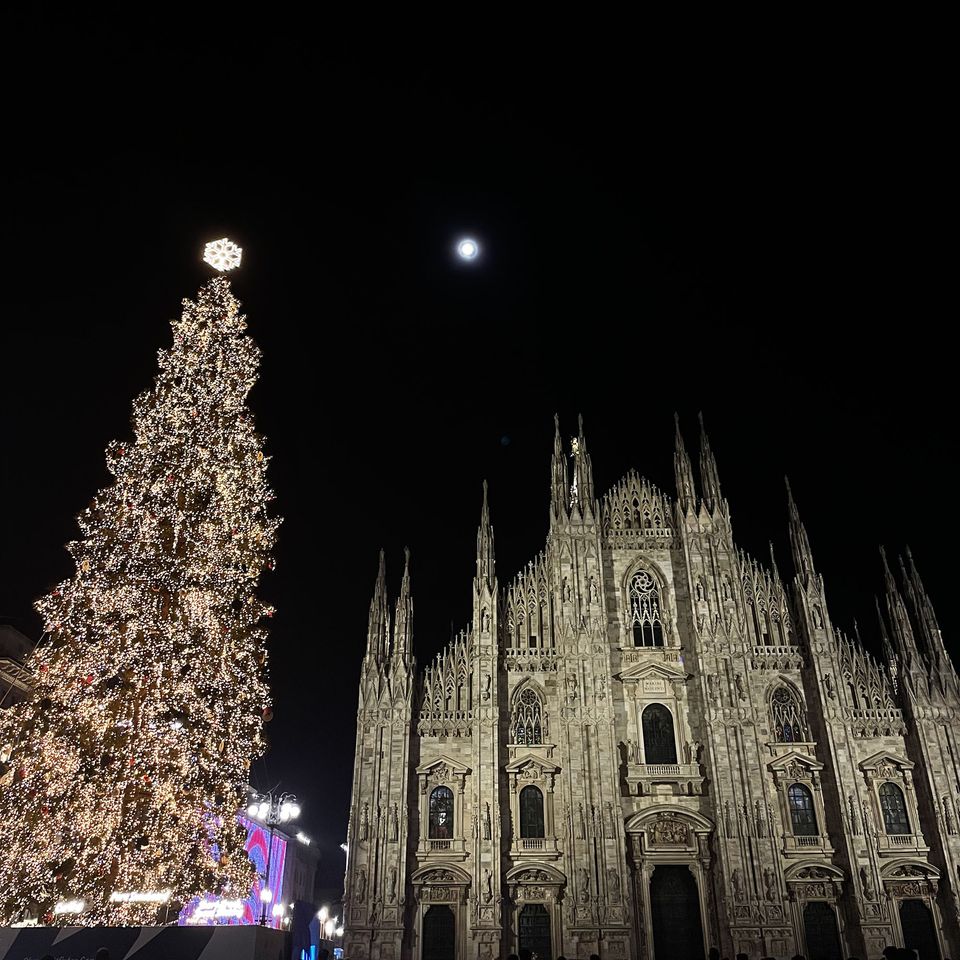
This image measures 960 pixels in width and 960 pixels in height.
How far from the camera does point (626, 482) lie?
37.5 meters

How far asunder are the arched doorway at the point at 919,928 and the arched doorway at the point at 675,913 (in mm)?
7307

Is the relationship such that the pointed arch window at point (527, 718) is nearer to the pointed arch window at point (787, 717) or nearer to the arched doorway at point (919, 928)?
the pointed arch window at point (787, 717)

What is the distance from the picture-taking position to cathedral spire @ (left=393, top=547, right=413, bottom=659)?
32.6 metres

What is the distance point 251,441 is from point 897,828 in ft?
92.1

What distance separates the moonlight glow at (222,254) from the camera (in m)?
19.8

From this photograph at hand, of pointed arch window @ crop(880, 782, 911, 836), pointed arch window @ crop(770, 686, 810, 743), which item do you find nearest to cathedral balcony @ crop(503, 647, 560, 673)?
pointed arch window @ crop(770, 686, 810, 743)

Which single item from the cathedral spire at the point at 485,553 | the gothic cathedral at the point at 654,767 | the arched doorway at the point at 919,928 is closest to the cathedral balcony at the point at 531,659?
the gothic cathedral at the point at 654,767

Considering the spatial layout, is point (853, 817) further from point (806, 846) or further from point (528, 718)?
point (528, 718)

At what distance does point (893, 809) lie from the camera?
30.6 m

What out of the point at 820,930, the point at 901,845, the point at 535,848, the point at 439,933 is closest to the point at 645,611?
the point at 535,848

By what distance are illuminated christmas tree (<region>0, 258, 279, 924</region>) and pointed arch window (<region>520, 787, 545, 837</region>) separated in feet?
49.7

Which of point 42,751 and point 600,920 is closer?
point 42,751

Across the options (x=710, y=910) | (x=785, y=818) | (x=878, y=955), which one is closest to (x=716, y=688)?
(x=785, y=818)

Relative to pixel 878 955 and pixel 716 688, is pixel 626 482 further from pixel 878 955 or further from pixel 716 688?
pixel 878 955
